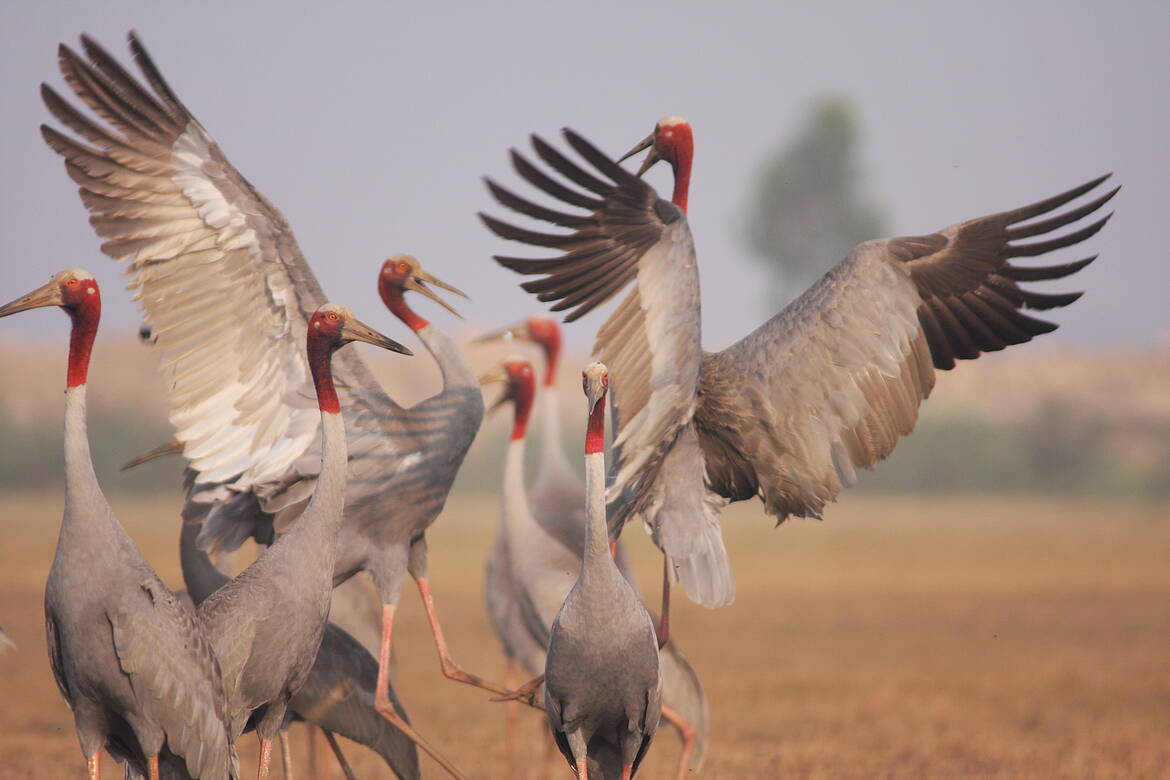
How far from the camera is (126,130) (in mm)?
5602

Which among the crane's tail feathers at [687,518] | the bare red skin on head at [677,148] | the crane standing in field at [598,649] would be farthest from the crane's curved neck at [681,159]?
the crane standing in field at [598,649]

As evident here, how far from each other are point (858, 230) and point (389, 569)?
1869 inches

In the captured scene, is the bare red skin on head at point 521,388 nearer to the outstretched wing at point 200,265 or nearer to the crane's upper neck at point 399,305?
the crane's upper neck at point 399,305

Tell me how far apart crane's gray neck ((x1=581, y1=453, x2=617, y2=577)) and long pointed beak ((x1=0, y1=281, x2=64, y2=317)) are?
1.74m

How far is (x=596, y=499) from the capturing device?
15.0 feet


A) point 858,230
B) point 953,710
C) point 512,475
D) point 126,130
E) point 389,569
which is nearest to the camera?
point 126,130

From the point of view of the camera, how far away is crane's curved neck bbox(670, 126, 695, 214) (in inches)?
236

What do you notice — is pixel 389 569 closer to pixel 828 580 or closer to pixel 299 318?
pixel 299 318

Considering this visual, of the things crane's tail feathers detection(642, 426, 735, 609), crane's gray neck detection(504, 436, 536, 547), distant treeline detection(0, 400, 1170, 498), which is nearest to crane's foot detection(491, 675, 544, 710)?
crane's tail feathers detection(642, 426, 735, 609)

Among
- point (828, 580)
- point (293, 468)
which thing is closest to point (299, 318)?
point (293, 468)

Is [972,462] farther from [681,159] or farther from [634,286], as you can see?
[634,286]

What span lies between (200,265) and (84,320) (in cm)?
129

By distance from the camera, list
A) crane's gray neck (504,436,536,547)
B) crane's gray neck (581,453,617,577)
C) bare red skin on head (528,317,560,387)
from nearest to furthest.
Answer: crane's gray neck (581,453,617,577) → crane's gray neck (504,436,536,547) → bare red skin on head (528,317,560,387)

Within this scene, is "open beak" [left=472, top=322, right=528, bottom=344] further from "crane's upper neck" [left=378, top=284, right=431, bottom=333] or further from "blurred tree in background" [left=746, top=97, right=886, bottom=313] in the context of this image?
"blurred tree in background" [left=746, top=97, right=886, bottom=313]
